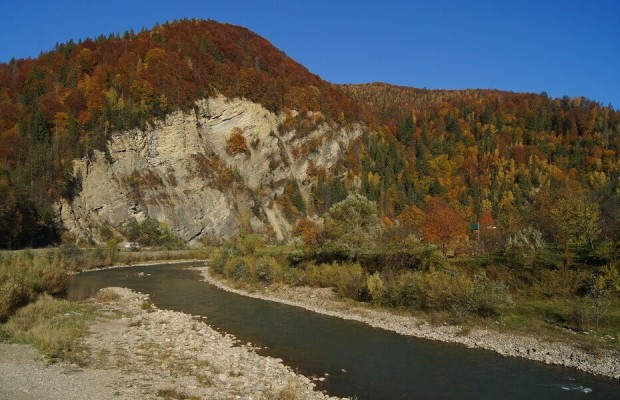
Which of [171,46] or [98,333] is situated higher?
[171,46]

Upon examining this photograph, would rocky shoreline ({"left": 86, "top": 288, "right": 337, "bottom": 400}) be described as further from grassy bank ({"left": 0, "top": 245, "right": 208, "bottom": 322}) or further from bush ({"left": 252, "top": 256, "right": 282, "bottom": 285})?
bush ({"left": 252, "top": 256, "right": 282, "bottom": 285})

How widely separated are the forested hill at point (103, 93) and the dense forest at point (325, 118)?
273 mm

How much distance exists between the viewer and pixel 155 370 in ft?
50.9

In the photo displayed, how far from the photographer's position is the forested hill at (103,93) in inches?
2798

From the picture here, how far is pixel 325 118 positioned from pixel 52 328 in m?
102

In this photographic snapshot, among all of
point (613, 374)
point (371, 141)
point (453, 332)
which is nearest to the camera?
point (613, 374)

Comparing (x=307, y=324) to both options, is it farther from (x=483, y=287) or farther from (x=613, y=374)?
(x=613, y=374)

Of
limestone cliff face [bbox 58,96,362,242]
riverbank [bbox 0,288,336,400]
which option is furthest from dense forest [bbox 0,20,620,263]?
riverbank [bbox 0,288,336,400]

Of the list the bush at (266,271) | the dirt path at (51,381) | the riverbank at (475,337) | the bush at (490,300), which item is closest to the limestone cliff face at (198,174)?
the bush at (266,271)

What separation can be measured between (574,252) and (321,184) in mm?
70028

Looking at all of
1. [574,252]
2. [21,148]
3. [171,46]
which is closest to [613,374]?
[574,252]

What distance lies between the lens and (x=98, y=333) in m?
20.8

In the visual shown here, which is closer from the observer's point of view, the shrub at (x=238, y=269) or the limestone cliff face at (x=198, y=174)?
the shrub at (x=238, y=269)

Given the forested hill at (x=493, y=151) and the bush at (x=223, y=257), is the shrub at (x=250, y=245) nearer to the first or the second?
the bush at (x=223, y=257)
